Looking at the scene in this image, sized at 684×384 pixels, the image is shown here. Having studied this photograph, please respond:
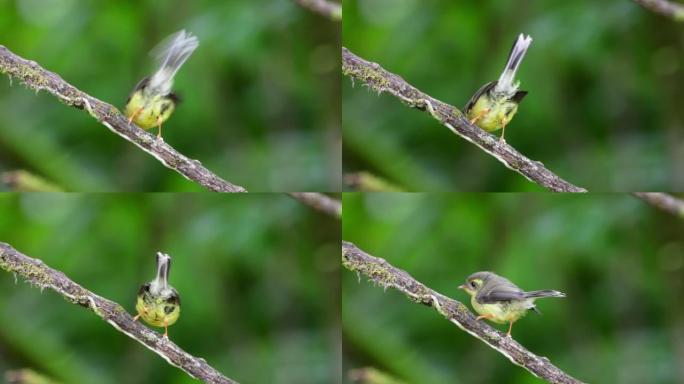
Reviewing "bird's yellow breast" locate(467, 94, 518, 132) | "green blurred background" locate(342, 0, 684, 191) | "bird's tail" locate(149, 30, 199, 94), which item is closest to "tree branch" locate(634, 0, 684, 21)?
"green blurred background" locate(342, 0, 684, 191)

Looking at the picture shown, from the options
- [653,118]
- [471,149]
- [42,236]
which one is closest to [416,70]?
[471,149]

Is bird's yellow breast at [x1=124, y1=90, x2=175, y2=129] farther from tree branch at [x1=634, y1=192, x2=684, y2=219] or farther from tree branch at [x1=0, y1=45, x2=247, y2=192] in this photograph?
tree branch at [x1=634, y1=192, x2=684, y2=219]

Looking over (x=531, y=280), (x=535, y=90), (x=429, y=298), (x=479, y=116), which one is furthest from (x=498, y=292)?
(x=535, y=90)

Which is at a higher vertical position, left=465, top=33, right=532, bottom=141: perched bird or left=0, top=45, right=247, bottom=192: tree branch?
left=465, top=33, right=532, bottom=141: perched bird

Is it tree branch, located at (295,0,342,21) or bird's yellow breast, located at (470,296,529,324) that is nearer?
bird's yellow breast, located at (470,296,529,324)

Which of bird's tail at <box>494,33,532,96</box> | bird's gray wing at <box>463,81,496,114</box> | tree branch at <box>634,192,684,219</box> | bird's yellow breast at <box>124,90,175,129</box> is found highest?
bird's tail at <box>494,33,532,96</box>

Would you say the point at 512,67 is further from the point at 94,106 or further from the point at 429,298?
the point at 94,106
